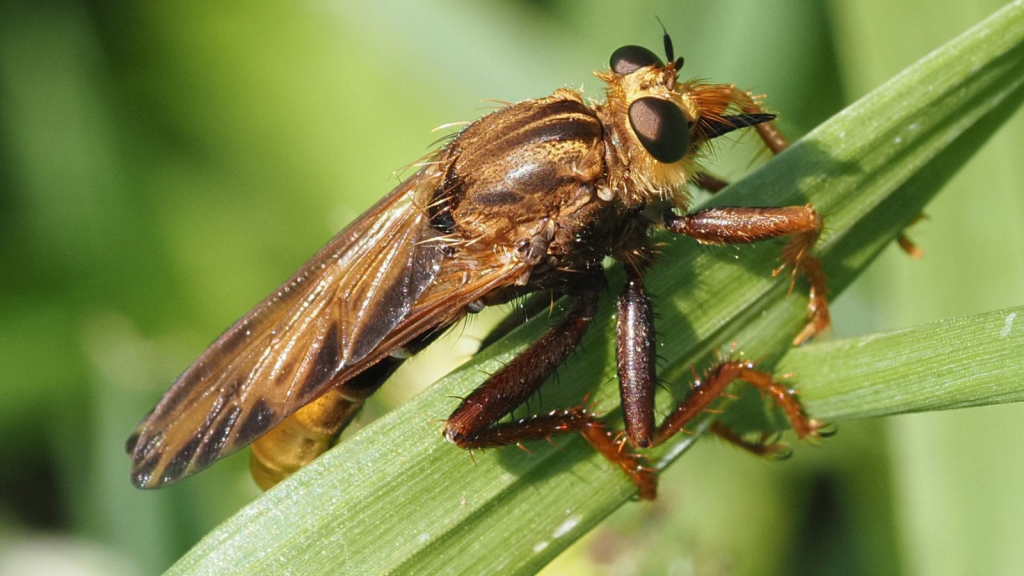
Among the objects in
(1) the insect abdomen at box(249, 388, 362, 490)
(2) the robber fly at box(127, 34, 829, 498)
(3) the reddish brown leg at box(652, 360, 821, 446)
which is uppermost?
(2) the robber fly at box(127, 34, 829, 498)

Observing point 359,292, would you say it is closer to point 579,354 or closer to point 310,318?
point 310,318

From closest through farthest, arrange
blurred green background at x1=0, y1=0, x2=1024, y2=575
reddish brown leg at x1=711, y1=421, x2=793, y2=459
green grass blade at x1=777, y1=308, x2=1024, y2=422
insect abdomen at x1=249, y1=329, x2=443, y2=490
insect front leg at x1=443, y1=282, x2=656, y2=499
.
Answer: green grass blade at x1=777, y1=308, x2=1024, y2=422 < insect front leg at x1=443, y1=282, x2=656, y2=499 < reddish brown leg at x1=711, y1=421, x2=793, y2=459 < insect abdomen at x1=249, y1=329, x2=443, y2=490 < blurred green background at x1=0, y1=0, x2=1024, y2=575

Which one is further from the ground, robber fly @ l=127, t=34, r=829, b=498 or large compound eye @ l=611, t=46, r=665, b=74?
large compound eye @ l=611, t=46, r=665, b=74

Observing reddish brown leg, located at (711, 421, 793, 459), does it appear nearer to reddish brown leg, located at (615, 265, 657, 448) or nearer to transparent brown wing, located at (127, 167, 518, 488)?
reddish brown leg, located at (615, 265, 657, 448)

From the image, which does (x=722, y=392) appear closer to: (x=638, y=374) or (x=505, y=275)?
(x=638, y=374)

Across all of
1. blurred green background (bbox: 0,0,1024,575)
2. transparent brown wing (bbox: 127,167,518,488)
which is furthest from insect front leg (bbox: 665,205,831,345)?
blurred green background (bbox: 0,0,1024,575)

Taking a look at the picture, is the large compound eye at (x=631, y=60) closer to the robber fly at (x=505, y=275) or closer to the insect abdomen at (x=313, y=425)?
the robber fly at (x=505, y=275)

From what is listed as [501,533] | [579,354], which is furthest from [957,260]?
[501,533]
